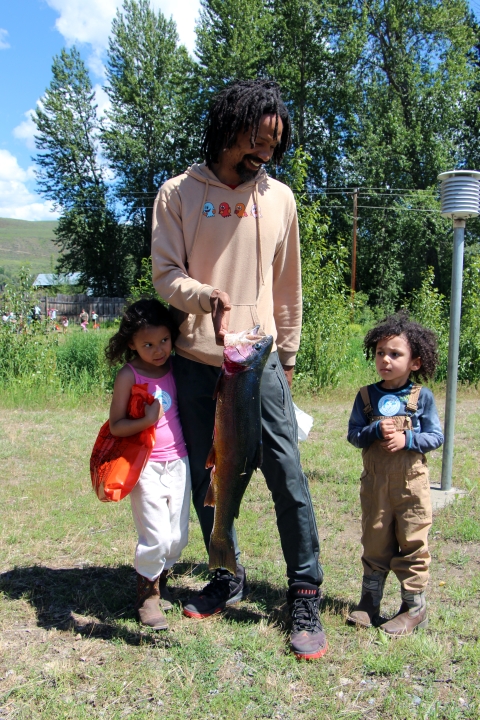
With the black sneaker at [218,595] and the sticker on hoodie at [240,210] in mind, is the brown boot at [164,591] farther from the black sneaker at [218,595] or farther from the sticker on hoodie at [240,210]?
the sticker on hoodie at [240,210]

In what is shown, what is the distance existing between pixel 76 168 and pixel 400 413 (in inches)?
1621

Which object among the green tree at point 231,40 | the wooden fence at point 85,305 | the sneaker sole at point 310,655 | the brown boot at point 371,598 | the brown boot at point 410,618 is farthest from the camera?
the wooden fence at point 85,305

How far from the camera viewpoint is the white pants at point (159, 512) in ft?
10.00

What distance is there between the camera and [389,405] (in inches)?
125

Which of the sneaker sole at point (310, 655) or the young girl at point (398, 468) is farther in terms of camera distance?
the young girl at point (398, 468)

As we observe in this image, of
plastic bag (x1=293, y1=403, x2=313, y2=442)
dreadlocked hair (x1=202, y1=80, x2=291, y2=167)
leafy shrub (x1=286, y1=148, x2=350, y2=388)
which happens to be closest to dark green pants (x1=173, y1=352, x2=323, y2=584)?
dreadlocked hair (x1=202, y1=80, x2=291, y2=167)

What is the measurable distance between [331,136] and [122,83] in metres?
14.1

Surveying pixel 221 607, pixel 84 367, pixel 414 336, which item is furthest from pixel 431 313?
pixel 221 607

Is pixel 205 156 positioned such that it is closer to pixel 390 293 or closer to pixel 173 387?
pixel 173 387

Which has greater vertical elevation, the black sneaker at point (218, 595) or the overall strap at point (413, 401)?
the overall strap at point (413, 401)

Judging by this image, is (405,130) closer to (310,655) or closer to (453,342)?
(453,342)

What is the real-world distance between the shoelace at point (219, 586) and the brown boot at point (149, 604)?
Answer: 0.29 metres

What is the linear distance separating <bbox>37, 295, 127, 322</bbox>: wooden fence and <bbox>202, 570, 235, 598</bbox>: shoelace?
1364 inches

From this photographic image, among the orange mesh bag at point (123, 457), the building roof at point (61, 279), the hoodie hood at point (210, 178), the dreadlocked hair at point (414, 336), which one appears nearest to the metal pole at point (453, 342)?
the dreadlocked hair at point (414, 336)
